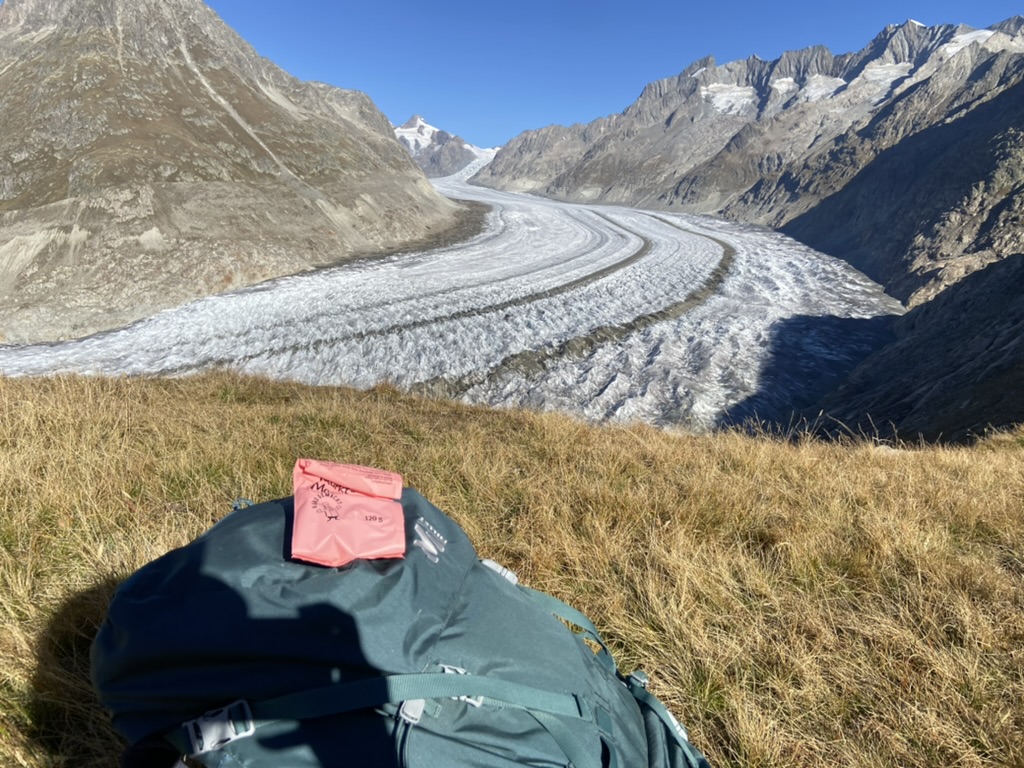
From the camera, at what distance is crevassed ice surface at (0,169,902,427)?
10992mm

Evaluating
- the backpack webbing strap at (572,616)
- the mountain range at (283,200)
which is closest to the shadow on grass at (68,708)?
the backpack webbing strap at (572,616)

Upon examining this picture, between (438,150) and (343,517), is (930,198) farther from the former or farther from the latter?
(438,150)

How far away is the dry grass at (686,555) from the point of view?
5.91 ft

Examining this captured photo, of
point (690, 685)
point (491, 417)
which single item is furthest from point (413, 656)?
point (491, 417)

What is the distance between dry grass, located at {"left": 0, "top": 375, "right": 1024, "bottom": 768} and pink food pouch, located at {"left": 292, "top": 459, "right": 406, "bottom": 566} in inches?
34.2

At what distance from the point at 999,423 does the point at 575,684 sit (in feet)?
27.1

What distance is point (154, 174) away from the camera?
17406mm

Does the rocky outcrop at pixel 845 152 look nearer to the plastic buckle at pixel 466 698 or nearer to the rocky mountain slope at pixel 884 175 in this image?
the rocky mountain slope at pixel 884 175

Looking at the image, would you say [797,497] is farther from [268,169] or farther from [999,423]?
[268,169]

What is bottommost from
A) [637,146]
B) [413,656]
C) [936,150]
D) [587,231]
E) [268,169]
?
[413,656]

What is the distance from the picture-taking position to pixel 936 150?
32.2 meters

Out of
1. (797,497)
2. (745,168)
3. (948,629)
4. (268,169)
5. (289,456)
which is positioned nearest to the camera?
(948,629)

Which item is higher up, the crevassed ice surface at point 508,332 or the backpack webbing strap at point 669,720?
the crevassed ice surface at point 508,332

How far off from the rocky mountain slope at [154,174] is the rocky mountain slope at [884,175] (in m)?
17.1
